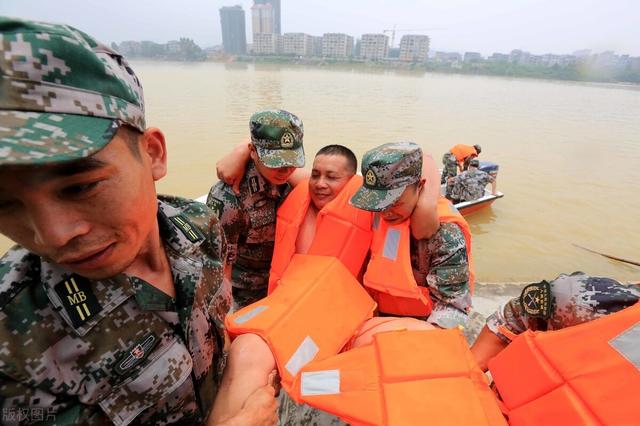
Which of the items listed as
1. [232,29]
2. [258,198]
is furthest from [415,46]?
[258,198]

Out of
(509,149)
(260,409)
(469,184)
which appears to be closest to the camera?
(260,409)

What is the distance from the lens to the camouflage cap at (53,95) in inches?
19.6

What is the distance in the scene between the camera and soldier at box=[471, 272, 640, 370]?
1.20m

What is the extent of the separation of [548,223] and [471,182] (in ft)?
7.94

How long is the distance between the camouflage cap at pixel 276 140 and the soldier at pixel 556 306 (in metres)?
1.27

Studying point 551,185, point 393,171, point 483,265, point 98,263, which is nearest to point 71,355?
point 98,263

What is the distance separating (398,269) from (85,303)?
54.1 inches

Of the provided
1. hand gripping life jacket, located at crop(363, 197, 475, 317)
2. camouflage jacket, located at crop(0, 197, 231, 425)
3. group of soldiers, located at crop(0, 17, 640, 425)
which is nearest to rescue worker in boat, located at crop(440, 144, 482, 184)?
hand gripping life jacket, located at crop(363, 197, 475, 317)

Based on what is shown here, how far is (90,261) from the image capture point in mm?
677

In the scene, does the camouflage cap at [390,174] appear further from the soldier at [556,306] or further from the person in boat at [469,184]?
the person in boat at [469,184]

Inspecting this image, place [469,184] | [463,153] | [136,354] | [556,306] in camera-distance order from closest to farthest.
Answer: [136,354] → [556,306] → [469,184] → [463,153]

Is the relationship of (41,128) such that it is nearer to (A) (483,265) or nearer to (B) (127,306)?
(B) (127,306)

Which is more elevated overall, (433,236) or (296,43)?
(296,43)

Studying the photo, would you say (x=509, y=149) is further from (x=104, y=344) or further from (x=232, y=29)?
(x=232, y=29)
